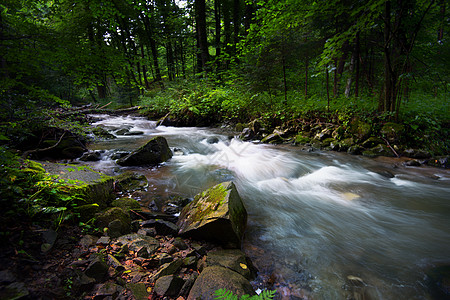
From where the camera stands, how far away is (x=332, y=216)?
3.48 m

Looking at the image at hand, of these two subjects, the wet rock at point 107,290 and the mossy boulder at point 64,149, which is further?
the mossy boulder at point 64,149

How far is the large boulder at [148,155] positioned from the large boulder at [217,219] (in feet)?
10.4

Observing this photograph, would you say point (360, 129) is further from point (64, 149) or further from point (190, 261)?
point (64, 149)

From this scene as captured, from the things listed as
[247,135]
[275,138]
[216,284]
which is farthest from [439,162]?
[216,284]

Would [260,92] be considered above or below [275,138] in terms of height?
above

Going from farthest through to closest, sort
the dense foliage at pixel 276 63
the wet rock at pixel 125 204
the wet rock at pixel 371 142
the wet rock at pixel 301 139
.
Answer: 1. the wet rock at pixel 301 139
2. the wet rock at pixel 371 142
3. the dense foliage at pixel 276 63
4. the wet rock at pixel 125 204

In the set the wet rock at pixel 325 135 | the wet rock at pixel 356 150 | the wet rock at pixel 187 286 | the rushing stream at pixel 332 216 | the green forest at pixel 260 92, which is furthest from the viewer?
the wet rock at pixel 325 135

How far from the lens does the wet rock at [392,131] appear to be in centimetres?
565

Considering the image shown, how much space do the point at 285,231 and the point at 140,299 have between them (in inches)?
85.7

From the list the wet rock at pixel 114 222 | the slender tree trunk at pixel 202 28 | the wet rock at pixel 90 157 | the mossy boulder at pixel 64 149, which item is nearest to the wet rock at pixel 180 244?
the wet rock at pixel 114 222

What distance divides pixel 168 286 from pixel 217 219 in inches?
34.4

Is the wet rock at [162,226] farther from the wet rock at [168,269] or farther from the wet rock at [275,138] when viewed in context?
the wet rock at [275,138]

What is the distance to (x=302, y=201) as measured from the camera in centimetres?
402

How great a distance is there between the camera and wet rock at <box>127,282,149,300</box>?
156 centimetres
